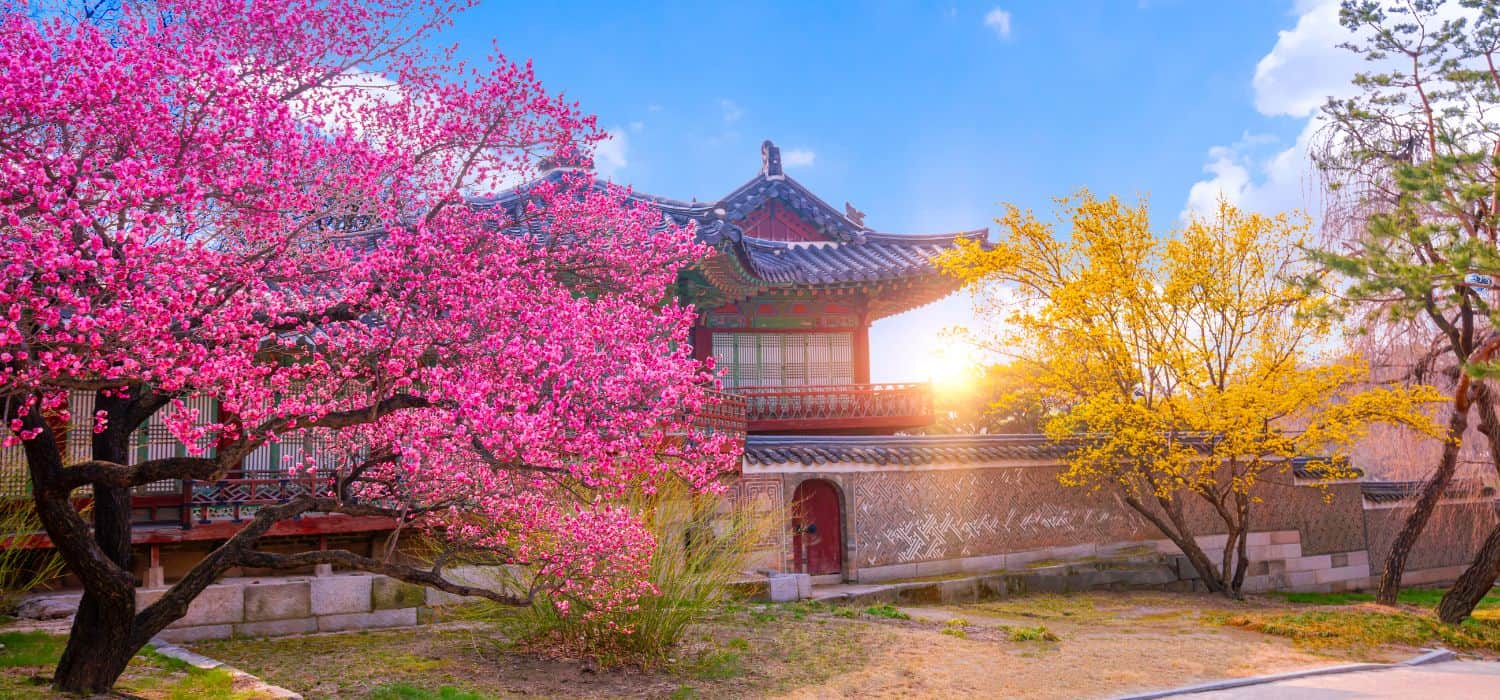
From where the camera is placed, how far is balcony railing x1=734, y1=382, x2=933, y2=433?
1898 cm

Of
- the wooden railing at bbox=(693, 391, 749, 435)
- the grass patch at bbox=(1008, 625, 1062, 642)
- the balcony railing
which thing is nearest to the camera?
the grass patch at bbox=(1008, 625, 1062, 642)

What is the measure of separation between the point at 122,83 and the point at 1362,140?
13868mm

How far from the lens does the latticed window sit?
19594 millimetres

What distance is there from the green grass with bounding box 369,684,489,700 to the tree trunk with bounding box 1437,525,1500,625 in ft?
39.7

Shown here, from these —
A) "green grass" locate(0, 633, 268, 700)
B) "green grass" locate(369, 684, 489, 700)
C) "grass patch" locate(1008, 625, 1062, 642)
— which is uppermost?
"green grass" locate(0, 633, 268, 700)

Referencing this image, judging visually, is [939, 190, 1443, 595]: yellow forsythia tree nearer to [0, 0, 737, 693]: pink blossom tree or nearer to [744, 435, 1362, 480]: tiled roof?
[744, 435, 1362, 480]: tiled roof

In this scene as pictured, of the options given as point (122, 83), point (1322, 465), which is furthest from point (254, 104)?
point (1322, 465)

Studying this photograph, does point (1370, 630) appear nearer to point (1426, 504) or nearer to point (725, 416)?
point (1426, 504)

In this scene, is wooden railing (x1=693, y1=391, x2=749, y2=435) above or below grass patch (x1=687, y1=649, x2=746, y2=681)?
above

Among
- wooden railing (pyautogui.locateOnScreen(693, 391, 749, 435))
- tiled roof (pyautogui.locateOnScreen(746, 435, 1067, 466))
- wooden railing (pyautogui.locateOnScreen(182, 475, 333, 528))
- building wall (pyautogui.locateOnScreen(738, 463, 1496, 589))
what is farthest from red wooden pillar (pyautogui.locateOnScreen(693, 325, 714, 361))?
wooden railing (pyautogui.locateOnScreen(182, 475, 333, 528))

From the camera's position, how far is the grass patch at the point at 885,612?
41.0 ft

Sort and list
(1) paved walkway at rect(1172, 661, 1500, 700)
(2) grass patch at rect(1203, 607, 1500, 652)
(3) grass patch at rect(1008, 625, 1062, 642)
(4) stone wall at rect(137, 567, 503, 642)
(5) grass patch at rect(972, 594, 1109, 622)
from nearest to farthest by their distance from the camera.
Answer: (1) paved walkway at rect(1172, 661, 1500, 700), (4) stone wall at rect(137, 567, 503, 642), (3) grass patch at rect(1008, 625, 1062, 642), (2) grass patch at rect(1203, 607, 1500, 652), (5) grass patch at rect(972, 594, 1109, 622)

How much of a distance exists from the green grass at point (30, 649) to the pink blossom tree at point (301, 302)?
3.79 ft

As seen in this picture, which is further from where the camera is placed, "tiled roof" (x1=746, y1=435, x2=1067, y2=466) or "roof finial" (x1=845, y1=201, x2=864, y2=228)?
"roof finial" (x1=845, y1=201, x2=864, y2=228)
